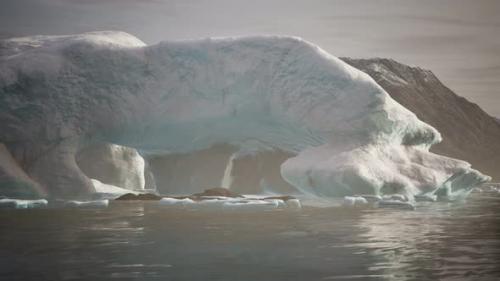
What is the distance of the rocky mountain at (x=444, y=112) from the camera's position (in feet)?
255

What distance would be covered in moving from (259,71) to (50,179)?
8263mm

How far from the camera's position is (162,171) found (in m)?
29.4

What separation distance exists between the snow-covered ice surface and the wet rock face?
4.84 m

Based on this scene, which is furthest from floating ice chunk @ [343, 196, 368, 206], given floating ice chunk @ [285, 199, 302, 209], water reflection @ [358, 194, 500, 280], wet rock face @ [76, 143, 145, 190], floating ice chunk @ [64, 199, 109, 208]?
wet rock face @ [76, 143, 145, 190]

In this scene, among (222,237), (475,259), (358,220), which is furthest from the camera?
(358,220)

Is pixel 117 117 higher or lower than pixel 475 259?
lower

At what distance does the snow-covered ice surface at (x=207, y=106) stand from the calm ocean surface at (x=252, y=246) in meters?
6.88

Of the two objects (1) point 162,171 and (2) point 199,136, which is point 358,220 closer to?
(2) point 199,136

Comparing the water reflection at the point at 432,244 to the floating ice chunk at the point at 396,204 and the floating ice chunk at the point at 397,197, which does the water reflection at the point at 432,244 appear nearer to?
the floating ice chunk at the point at 396,204

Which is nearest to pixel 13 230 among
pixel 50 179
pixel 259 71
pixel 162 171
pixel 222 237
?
pixel 222 237

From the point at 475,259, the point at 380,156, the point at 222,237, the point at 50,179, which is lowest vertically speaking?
the point at 50,179

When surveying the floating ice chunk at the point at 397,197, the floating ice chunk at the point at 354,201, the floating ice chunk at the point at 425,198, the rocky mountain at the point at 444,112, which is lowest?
the rocky mountain at the point at 444,112

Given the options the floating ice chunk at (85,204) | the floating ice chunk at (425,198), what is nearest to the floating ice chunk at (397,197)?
the floating ice chunk at (425,198)

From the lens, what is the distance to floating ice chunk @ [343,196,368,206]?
64.8 ft
